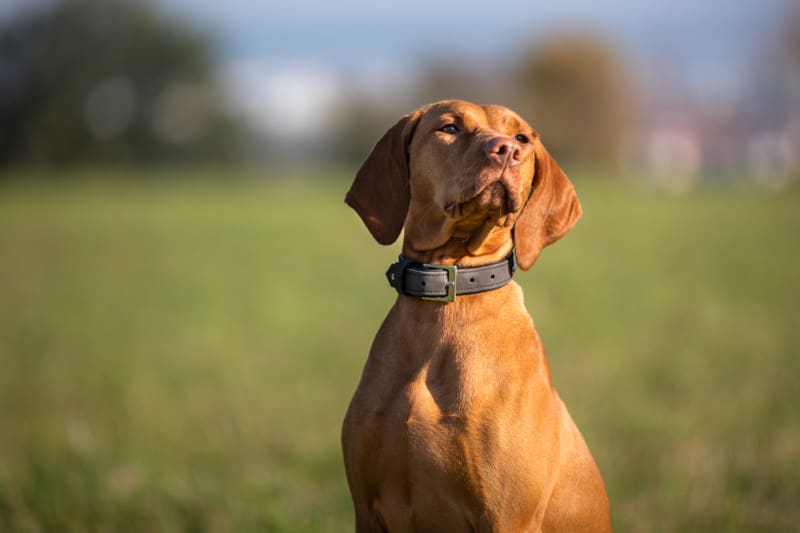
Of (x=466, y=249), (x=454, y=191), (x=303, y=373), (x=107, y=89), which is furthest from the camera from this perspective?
(x=107, y=89)

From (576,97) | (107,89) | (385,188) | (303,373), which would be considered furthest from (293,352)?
(576,97)

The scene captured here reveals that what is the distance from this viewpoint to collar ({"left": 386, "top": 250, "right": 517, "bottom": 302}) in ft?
10.3

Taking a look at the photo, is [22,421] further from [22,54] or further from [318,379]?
[22,54]

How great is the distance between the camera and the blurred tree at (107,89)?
159 feet

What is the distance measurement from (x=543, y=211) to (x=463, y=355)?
0.70 metres

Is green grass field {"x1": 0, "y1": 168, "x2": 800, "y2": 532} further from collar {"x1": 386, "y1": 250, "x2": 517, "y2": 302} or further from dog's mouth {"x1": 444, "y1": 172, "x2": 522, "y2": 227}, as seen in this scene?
dog's mouth {"x1": 444, "y1": 172, "x2": 522, "y2": 227}

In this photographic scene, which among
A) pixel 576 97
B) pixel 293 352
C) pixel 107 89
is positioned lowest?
pixel 293 352

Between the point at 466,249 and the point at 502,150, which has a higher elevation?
the point at 502,150

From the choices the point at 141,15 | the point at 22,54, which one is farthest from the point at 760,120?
the point at 22,54

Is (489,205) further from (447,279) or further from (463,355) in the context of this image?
(463,355)

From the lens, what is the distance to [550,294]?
41.9 ft

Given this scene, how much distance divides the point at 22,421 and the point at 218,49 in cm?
5315

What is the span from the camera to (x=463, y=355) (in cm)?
305

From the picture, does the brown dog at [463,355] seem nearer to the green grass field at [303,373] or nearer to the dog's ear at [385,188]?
the dog's ear at [385,188]
